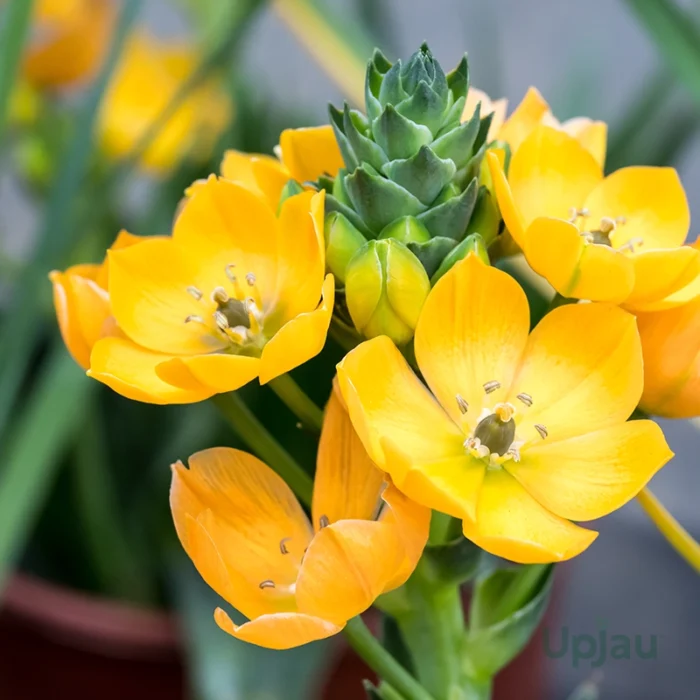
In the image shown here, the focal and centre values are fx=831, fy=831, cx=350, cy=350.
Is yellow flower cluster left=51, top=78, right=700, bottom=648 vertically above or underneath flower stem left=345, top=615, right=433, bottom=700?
above

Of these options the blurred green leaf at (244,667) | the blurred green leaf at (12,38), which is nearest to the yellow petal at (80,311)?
the blurred green leaf at (12,38)

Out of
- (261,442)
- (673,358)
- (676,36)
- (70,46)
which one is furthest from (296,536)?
(70,46)

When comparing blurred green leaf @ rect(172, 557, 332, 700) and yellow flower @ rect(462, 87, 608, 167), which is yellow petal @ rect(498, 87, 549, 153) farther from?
blurred green leaf @ rect(172, 557, 332, 700)

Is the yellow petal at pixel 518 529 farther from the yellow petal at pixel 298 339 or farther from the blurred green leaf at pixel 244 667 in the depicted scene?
the blurred green leaf at pixel 244 667

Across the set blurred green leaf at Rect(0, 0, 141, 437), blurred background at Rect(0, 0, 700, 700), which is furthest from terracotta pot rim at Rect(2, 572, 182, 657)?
blurred green leaf at Rect(0, 0, 141, 437)

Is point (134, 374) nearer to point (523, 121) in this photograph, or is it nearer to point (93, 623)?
point (523, 121)
